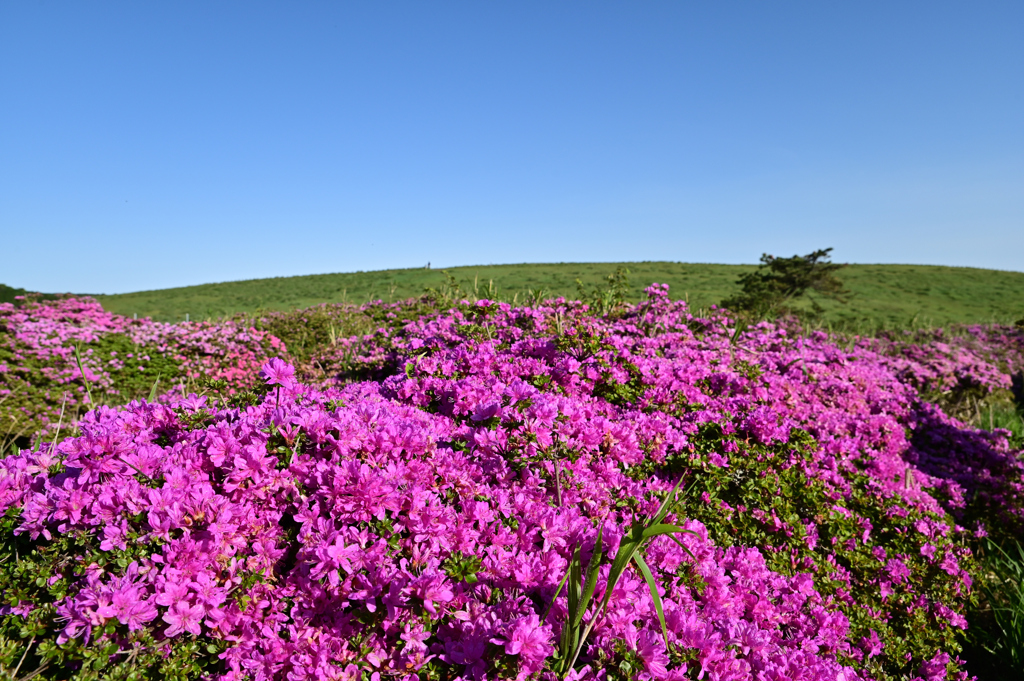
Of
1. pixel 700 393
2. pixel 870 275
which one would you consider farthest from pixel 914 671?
pixel 870 275

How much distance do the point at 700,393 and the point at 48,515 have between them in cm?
444

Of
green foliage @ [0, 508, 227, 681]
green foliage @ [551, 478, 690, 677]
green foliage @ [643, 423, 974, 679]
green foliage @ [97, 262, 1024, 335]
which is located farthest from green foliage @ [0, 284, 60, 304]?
green foliage @ [551, 478, 690, 677]

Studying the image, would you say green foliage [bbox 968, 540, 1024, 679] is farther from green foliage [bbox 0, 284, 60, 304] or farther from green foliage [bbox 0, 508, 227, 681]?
green foliage [bbox 0, 284, 60, 304]

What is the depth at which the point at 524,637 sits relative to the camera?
188cm

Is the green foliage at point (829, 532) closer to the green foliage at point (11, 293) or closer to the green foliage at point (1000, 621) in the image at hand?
the green foliage at point (1000, 621)

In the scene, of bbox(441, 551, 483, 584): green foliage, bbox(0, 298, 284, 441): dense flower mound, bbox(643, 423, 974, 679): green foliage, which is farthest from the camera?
bbox(0, 298, 284, 441): dense flower mound

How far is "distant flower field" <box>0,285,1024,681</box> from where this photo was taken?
1953 millimetres

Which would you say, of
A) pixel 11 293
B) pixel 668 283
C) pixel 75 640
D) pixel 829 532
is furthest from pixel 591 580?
pixel 668 283

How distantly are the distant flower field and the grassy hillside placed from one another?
2702 cm

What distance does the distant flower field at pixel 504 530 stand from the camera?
1953 millimetres

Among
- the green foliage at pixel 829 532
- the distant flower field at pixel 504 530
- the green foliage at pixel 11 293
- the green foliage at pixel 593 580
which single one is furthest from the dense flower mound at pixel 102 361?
the green foliage at pixel 11 293

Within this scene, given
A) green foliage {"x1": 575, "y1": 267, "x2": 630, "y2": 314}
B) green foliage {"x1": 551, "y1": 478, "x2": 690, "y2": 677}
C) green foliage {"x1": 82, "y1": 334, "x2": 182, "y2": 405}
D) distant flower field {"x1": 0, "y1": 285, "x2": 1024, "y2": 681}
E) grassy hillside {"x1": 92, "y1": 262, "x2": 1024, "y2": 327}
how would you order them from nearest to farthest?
green foliage {"x1": 551, "y1": 478, "x2": 690, "y2": 677}
distant flower field {"x1": 0, "y1": 285, "x2": 1024, "y2": 681}
green foliage {"x1": 575, "y1": 267, "x2": 630, "y2": 314}
green foliage {"x1": 82, "y1": 334, "x2": 182, "y2": 405}
grassy hillside {"x1": 92, "y1": 262, "x2": 1024, "y2": 327}

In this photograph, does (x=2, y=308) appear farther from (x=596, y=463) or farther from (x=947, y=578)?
(x=947, y=578)

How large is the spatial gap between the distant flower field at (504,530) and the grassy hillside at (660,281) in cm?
2702
